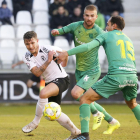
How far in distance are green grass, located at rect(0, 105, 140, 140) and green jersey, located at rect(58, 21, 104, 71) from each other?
1316 millimetres

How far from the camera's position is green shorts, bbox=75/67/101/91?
262 inches

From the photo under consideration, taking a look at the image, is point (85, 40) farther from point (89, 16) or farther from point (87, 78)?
point (87, 78)

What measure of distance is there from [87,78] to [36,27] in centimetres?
812

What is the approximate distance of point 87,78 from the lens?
679cm

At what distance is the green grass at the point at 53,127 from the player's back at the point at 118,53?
4.60 feet

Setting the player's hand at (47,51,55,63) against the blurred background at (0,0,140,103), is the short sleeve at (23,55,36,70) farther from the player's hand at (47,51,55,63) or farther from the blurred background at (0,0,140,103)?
the blurred background at (0,0,140,103)

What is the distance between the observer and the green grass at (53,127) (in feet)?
20.4

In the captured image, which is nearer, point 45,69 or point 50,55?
point 50,55

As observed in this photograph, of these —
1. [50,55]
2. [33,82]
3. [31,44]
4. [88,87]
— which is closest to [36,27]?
[33,82]

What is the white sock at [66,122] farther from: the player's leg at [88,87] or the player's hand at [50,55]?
the player's hand at [50,55]

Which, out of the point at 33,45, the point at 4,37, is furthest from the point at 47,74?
the point at 4,37

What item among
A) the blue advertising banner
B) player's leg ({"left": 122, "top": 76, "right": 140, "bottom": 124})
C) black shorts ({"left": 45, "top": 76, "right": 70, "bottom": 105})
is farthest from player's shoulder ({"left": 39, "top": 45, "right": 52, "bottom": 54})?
the blue advertising banner

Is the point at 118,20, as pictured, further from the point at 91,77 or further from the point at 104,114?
the point at 104,114

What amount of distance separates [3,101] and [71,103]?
236cm
